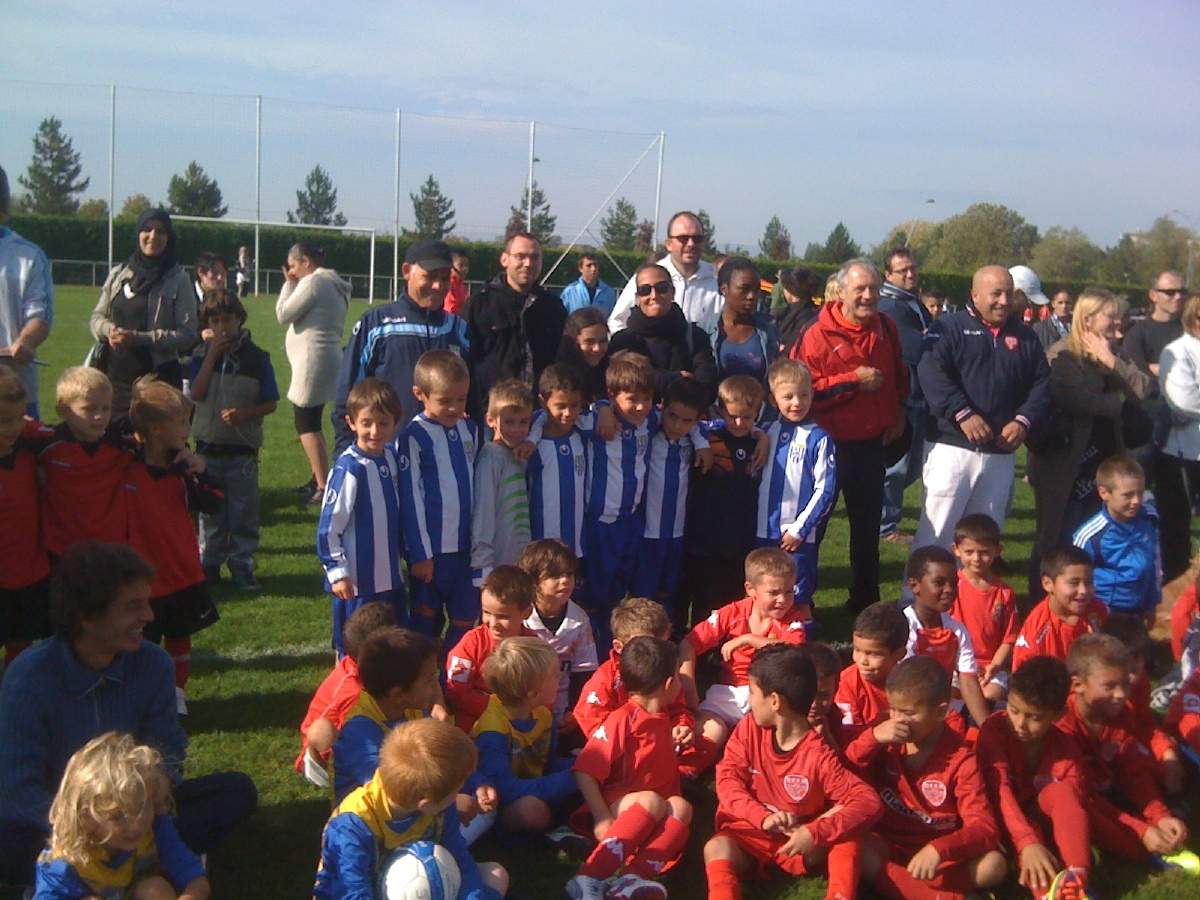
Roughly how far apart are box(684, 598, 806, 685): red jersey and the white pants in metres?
1.57

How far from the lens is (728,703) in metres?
4.88

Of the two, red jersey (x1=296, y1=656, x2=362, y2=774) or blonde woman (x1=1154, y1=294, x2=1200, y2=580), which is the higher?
blonde woman (x1=1154, y1=294, x2=1200, y2=580)

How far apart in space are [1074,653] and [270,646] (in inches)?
152

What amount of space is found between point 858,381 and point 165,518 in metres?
3.56

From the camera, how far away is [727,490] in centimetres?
579

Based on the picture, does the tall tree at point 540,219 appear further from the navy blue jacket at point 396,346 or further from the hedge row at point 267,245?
the navy blue jacket at point 396,346

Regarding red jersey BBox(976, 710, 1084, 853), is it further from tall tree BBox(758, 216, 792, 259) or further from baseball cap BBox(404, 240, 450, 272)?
tall tree BBox(758, 216, 792, 259)

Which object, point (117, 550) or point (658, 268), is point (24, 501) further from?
point (658, 268)

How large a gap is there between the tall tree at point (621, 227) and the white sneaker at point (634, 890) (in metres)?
27.0

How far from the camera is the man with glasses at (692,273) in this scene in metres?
7.33

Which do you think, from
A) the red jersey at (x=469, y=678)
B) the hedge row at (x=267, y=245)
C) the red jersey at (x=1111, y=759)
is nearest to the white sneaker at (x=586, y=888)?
the red jersey at (x=469, y=678)

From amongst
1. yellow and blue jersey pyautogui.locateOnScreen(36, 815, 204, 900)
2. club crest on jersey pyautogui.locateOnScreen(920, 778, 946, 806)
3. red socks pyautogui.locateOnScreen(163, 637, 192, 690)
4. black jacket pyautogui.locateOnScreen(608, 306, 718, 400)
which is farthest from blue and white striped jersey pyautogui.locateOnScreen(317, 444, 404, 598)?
club crest on jersey pyautogui.locateOnScreen(920, 778, 946, 806)

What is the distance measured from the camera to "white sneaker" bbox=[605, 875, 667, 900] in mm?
3627

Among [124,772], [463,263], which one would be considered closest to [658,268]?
[124,772]
